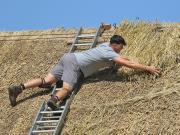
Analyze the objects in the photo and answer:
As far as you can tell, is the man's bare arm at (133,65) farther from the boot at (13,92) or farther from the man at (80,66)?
the boot at (13,92)

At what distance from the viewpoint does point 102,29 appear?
27.0ft

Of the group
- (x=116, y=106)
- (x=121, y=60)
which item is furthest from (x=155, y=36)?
(x=116, y=106)

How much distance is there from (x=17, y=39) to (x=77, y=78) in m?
2.02

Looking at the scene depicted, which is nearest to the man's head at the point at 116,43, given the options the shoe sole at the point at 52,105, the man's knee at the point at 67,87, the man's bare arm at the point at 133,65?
the man's bare arm at the point at 133,65

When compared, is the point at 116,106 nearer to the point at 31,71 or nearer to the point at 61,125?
the point at 61,125

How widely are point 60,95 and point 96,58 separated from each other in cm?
64

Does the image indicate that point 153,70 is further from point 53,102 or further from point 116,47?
point 53,102

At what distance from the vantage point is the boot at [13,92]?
23.2 ft

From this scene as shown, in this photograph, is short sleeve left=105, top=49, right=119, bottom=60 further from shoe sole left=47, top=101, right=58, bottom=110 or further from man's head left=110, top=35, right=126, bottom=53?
shoe sole left=47, top=101, right=58, bottom=110

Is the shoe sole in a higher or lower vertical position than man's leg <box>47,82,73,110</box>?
lower

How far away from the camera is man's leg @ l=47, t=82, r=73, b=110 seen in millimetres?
6589

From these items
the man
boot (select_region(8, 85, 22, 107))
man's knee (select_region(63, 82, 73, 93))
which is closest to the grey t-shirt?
the man

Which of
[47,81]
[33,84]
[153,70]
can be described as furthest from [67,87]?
[153,70]

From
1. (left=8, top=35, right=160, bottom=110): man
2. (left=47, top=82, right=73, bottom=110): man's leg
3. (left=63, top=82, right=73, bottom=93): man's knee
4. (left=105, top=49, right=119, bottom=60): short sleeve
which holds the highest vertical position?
(left=105, top=49, right=119, bottom=60): short sleeve
